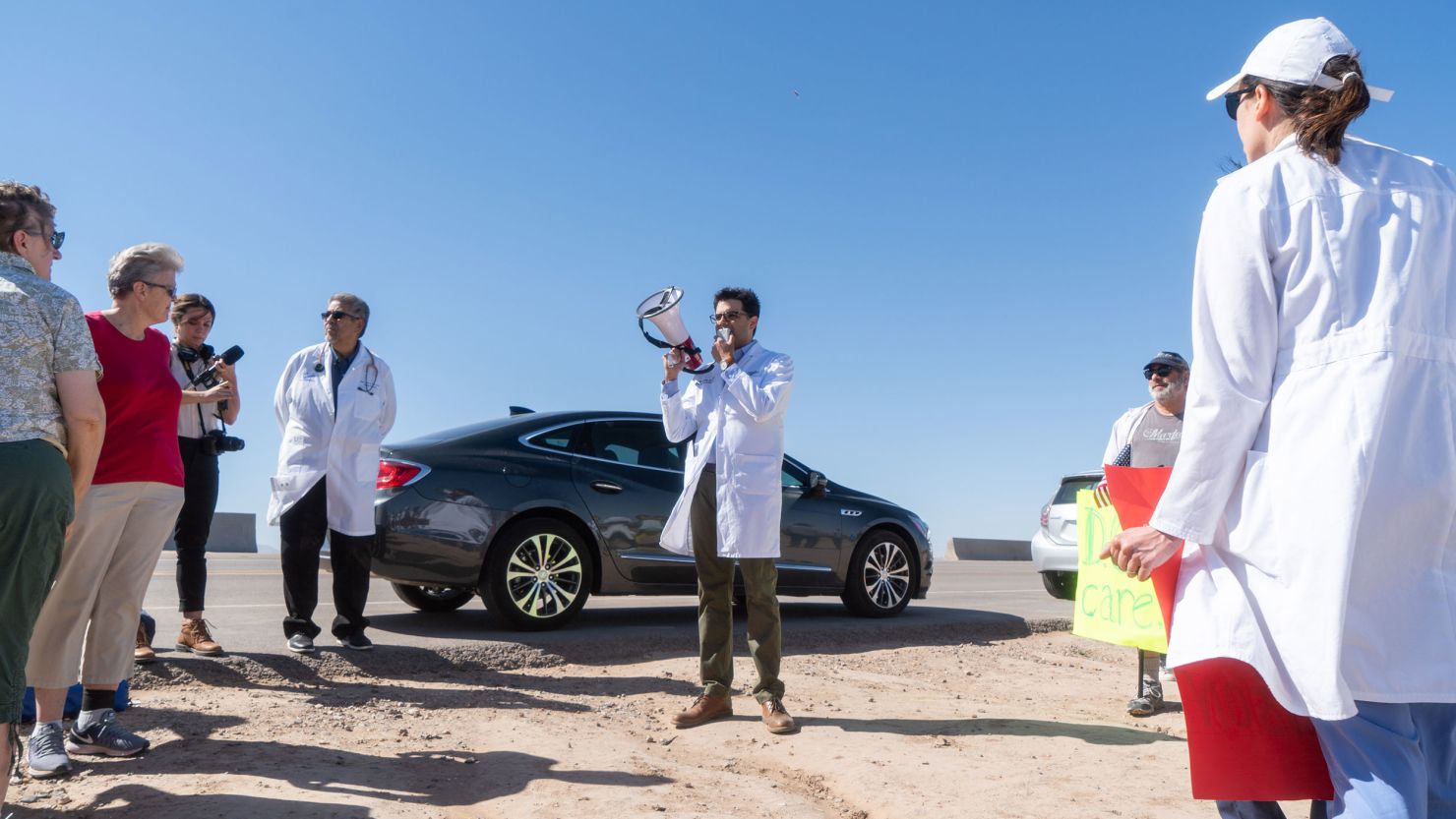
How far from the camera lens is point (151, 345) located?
4559 mm

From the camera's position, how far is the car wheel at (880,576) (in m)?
9.31

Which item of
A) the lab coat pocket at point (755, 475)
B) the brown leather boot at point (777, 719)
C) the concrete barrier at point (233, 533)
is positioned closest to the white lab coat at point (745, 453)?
the lab coat pocket at point (755, 475)

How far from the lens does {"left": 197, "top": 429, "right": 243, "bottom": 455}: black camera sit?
19.7 ft

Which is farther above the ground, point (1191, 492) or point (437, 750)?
point (1191, 492)

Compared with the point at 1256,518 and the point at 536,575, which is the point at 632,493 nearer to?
the point at 536,575

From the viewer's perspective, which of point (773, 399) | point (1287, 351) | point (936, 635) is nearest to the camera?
point (1287, 351)

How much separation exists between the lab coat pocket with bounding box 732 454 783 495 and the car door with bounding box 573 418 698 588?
108 inches

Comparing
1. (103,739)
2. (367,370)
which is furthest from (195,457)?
(103,739)

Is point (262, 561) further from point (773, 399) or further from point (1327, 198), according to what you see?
point (1327, 198)

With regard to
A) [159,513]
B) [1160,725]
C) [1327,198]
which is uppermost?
[1327,198]

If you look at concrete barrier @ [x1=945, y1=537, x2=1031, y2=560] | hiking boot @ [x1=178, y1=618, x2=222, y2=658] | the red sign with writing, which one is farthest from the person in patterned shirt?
concrete barrier @ [x1=945, y1=537, x2=1031, y2=560]

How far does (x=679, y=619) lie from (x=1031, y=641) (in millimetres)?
2832

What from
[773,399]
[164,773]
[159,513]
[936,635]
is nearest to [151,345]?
[159,513]

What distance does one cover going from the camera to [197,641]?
6.23 metres
